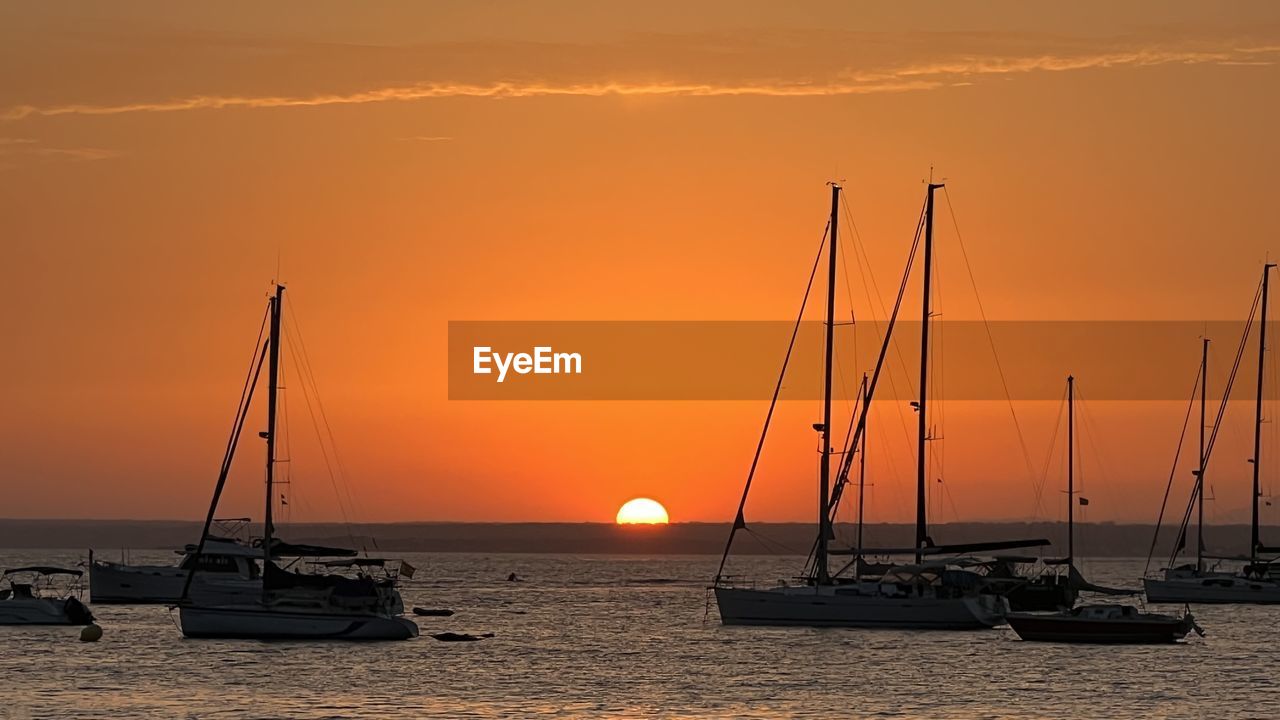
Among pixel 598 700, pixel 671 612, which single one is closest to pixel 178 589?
pixel 671 612

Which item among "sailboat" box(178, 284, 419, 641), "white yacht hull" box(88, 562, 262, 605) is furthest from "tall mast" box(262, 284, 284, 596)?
"white yacht hull" box(88, 562, 262, 605)

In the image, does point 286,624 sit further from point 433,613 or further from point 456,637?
point 433,613

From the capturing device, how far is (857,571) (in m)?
91.1

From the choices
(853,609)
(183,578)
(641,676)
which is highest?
(853,609)

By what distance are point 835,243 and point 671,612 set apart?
54.9 m

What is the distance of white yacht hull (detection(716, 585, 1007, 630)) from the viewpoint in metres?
85.7

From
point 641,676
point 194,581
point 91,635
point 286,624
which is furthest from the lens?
point 194,581

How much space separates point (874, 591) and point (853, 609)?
5.37 ft

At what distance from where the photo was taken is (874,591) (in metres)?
86.4

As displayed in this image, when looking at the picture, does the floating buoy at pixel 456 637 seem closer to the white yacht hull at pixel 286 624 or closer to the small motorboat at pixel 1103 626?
the white yacht hull at pixel 286 624

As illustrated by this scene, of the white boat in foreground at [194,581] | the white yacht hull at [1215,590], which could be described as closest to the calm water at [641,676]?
the white boat in foreground at [194,581]

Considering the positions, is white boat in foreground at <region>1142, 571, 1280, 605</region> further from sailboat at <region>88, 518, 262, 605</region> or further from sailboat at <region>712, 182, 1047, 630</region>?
sailboat at <region>88, 518, 262, 605</region>

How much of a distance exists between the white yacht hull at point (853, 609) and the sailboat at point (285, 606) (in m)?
16.8

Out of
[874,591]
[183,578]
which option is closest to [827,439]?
[874,591]
